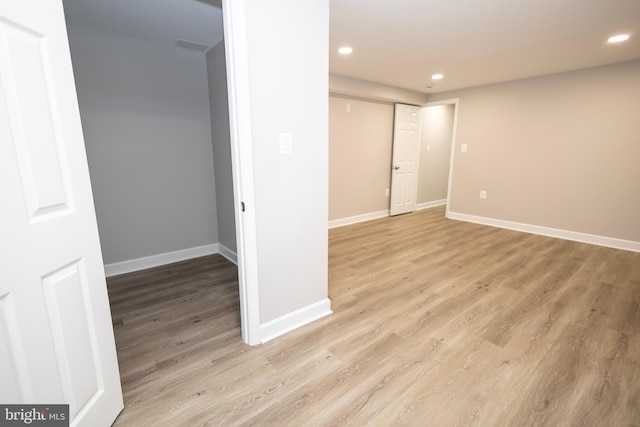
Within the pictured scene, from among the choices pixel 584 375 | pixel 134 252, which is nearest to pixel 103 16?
pixel 134 252

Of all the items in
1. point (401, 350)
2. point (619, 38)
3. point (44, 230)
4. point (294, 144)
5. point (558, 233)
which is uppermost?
point (619, 38)

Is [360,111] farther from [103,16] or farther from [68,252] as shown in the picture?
[68,252]

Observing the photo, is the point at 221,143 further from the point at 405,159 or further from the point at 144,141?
the point at 405,159

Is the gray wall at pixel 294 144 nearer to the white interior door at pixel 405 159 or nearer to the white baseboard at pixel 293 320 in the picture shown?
the white baseboard at pixel 293 320

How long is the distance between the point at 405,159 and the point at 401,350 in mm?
4370

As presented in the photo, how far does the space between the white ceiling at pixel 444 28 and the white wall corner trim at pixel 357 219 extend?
91.5 inches

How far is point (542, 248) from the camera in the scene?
3.71m

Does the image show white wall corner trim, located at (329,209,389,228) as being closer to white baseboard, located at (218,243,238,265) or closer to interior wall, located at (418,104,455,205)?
interior wall, located at (418,104,455,205)

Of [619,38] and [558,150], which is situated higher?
[619,38]

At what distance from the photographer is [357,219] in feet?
16.7

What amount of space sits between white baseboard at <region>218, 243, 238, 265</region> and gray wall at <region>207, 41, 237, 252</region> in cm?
3

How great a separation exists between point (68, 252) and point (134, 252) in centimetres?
224

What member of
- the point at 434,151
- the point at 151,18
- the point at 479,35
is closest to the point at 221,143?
the point at 151,18

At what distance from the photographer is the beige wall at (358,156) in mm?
4590
